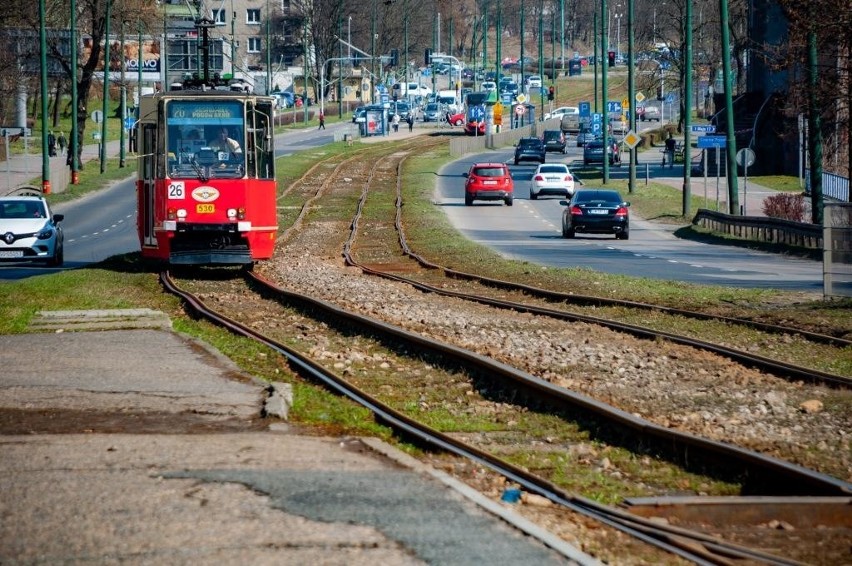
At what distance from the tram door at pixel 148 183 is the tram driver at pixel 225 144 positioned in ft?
3.67

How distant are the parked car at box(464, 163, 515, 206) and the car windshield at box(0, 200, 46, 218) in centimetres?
2616

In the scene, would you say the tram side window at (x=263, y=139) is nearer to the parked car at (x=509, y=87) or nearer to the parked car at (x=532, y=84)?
the parked car at (x=509, y=87)

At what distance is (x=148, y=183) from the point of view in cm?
2655

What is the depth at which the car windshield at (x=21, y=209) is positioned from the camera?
32.4 m

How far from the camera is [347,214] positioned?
47125 mm

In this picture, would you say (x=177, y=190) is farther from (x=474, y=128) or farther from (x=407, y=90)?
(x=407, y=90)

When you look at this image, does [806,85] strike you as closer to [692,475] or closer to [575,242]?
[575,242]

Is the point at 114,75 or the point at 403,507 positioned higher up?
the point at 114,75

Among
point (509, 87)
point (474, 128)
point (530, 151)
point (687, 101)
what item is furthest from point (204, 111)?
point (509, 87)

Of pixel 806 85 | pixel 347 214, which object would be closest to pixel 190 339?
pixel 806 85

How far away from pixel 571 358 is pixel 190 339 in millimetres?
4753

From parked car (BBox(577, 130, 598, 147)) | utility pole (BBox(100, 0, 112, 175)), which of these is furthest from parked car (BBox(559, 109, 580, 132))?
utility pole (BBox(100, 0, 112, 175))

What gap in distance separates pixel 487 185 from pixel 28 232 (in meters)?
27.6

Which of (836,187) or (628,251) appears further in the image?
(836,187)
